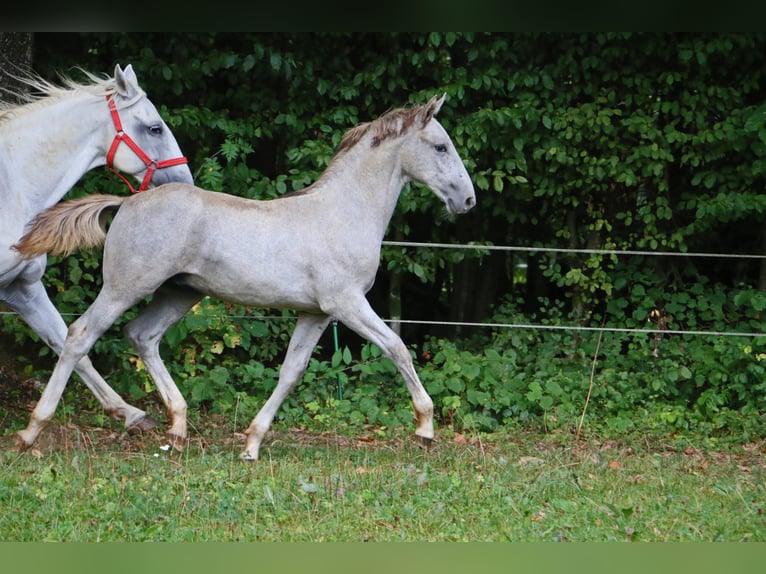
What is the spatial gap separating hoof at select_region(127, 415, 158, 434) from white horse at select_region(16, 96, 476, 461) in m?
0.29

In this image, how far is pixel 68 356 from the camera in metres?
5.84

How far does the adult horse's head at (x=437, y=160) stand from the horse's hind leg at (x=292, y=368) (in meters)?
1.14

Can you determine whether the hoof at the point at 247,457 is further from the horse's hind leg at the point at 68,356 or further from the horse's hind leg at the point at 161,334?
the horse's hind leg at the point at 68,356

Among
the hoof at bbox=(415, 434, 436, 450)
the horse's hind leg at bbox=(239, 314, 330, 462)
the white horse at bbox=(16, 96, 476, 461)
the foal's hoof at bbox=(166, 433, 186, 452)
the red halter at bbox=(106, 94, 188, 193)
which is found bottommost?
the foal's hoof at bbox=(166, 433, 186, 452)

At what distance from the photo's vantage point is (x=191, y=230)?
5801 millimetres

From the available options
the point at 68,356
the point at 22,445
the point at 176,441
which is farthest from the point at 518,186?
the point at 22,445

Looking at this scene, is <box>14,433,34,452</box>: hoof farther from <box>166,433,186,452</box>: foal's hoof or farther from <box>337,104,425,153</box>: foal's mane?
<box>337,104,425,153</box>: foal's mane

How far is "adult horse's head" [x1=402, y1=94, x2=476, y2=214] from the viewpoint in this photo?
6.11m

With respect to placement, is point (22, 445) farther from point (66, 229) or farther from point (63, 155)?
point (63, 155)

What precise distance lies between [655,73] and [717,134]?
2.75ft

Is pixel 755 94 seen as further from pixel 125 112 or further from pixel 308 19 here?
pixel 308 19

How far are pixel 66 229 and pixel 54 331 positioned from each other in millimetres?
903

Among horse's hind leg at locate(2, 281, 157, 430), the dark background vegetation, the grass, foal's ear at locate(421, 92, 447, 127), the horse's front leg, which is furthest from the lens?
the dark background vegetation

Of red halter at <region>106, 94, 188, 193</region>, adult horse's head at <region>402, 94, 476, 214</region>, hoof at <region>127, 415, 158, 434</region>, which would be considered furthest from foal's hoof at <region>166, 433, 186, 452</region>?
adult horse's head at <region>402, 94, 476, 214</region>
